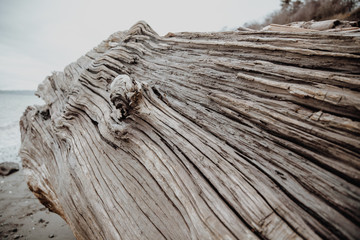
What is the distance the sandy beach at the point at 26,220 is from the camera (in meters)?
A: 3.45

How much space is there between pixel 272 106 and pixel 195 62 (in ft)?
4.24

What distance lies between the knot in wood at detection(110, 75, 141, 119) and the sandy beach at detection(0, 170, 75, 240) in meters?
3.40

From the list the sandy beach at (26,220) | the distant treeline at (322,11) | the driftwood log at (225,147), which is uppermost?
the distant treeline at (322,11)

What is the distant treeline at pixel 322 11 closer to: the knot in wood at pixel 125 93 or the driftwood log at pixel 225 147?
the driftwood log at pixel 225 147

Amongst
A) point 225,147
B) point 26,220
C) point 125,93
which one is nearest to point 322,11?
point 225,147

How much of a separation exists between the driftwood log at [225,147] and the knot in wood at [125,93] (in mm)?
16

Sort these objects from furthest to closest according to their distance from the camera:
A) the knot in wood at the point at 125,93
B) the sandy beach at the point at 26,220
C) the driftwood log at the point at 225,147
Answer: the sandy beach at the point at 26,220
the knot in wood at the point at 125,93
the driftwood log at the point at 225,147

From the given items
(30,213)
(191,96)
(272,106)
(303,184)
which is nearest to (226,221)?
(303,184)

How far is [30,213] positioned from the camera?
13.6 feet

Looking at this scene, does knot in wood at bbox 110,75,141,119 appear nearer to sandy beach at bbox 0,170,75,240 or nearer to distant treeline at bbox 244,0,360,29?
sandy beach at bbox 0,170,75,240

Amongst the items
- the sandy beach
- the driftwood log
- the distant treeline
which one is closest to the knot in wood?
the driftwood log

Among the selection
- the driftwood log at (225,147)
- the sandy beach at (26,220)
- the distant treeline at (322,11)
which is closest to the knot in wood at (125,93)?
the driftwood log at (225,147)

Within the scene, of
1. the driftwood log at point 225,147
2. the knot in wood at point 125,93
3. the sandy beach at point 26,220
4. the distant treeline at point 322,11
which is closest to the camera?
the driftwood log at point 225,147

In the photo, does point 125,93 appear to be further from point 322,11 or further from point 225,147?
point 322,11
